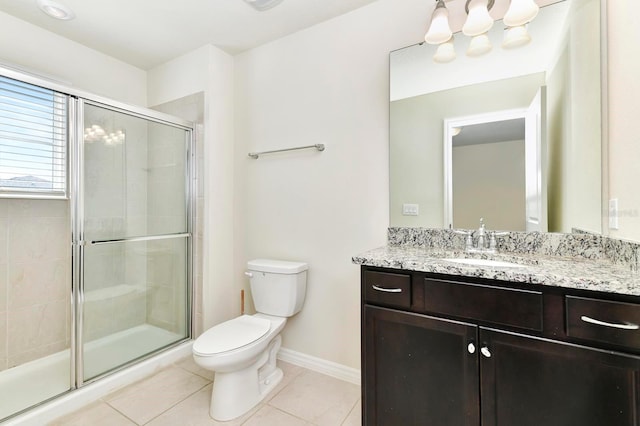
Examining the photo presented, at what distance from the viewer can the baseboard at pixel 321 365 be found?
1895mm

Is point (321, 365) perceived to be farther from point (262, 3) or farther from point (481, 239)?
point (262, 3)

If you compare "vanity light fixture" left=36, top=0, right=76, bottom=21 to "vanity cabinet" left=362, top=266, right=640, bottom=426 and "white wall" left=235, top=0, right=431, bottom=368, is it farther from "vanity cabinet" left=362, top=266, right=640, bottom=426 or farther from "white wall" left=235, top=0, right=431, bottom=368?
"vanity cabinet" left=362, top=266, right=640, bottom=426

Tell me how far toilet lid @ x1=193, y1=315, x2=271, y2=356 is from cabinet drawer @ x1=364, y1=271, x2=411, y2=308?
753 mm

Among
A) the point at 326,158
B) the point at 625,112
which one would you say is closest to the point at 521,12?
the point at 625,112

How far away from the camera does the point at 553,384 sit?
3.14 ft

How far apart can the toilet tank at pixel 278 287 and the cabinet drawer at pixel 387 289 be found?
0.75 m

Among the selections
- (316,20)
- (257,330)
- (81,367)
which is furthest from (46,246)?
(316,20)

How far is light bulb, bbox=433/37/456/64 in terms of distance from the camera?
1579 millimetres

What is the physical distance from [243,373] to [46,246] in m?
1.70

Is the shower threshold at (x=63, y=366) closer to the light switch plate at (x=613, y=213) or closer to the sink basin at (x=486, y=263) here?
the sink basin at (x=486, y=263)

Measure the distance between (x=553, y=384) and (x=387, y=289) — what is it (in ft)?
2.00

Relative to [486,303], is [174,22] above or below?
above

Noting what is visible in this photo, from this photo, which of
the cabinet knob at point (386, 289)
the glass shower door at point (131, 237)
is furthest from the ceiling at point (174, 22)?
the cabinet knob at point (386, 289)

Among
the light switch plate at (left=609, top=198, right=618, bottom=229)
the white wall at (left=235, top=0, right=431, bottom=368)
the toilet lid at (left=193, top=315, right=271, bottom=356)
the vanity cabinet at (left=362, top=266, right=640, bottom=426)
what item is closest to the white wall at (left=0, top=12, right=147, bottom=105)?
the white wall at (left=235, top=0, right=431, bottom=368)
